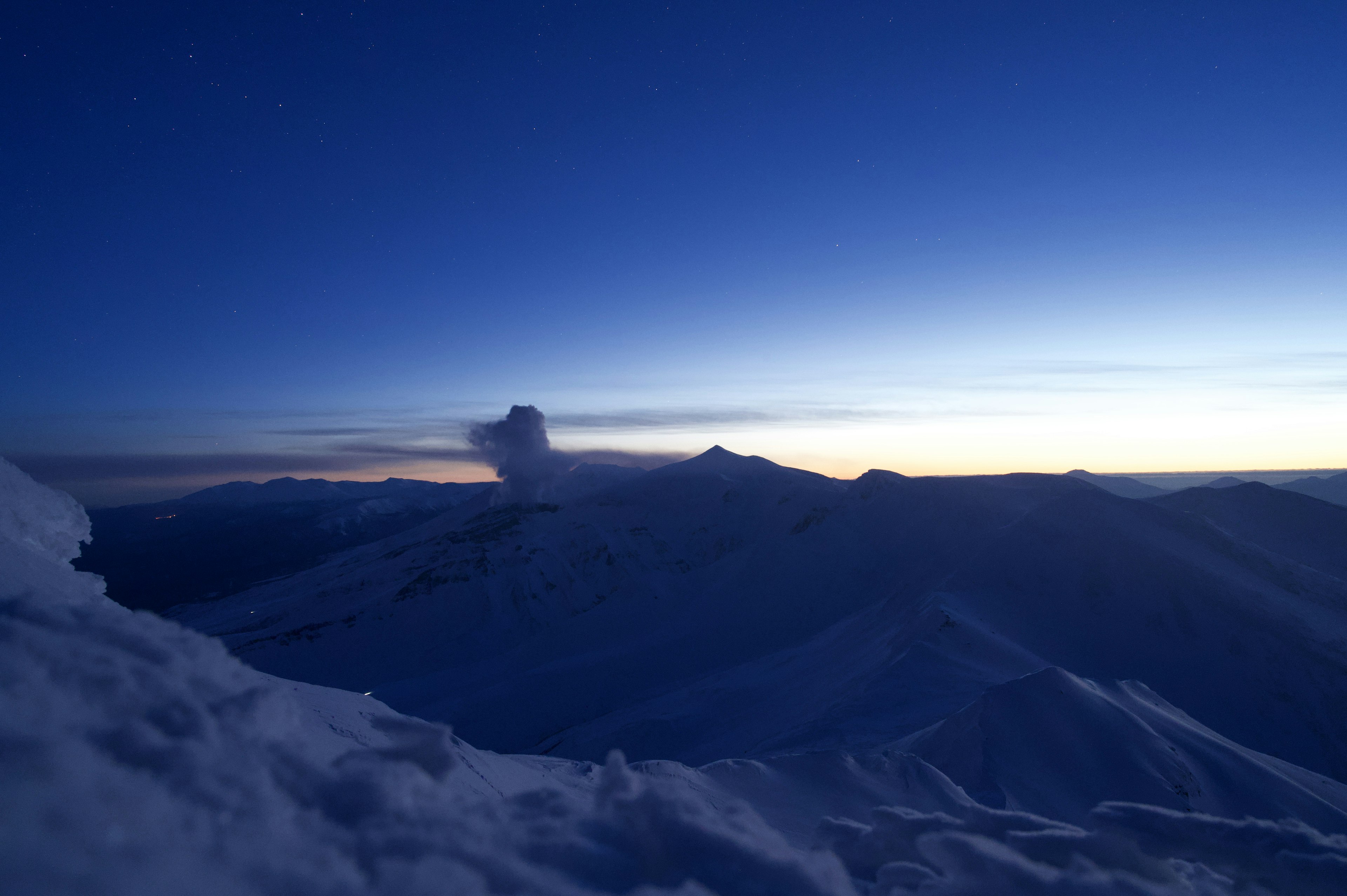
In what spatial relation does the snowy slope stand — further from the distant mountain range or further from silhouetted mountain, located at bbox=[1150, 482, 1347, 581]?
the distant mountain range

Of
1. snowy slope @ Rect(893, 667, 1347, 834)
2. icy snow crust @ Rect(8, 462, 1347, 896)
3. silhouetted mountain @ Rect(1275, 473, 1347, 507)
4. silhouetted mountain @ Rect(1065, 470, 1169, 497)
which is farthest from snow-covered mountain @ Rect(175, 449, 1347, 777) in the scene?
silhouetted mountain @ Rect(1275, 473, 1347, 507)

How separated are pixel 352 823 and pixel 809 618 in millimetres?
50450

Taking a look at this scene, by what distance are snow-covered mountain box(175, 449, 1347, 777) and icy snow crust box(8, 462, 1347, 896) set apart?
39.0 ft

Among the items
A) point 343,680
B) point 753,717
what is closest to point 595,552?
point 343,680

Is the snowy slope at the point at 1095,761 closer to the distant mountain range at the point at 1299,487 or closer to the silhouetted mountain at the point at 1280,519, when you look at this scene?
the silhouetted mountain at the point at 1280,519

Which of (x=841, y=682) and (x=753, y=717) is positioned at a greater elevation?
(x=841, y=682)

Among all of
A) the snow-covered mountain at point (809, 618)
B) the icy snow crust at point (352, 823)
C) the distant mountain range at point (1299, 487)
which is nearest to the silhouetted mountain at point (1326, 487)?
the distant mountain range at point (1299, 487)

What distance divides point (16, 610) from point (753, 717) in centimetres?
3024

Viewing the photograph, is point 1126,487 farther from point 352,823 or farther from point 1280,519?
point 352,823

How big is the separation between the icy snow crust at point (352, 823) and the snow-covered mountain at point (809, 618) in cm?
1190

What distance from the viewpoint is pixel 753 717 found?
29.3 m

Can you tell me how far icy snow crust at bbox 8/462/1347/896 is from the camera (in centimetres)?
214

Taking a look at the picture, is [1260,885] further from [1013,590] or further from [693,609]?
[693,609]

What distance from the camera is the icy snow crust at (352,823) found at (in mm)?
2139
